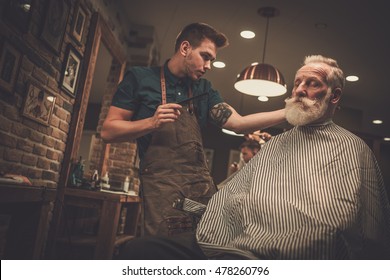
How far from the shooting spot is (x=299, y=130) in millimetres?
1521

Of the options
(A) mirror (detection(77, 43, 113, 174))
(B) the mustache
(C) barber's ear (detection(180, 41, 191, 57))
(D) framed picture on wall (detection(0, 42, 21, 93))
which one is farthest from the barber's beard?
(A) mirror (detection(77, 43, 113, 174))

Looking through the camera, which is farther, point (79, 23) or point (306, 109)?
point (79, 23)

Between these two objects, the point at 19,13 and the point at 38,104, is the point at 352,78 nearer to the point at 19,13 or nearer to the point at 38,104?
the point at 38,104

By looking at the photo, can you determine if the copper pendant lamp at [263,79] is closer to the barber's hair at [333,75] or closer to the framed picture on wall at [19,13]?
the barber's hair at [333,75]

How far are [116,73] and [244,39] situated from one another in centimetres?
170

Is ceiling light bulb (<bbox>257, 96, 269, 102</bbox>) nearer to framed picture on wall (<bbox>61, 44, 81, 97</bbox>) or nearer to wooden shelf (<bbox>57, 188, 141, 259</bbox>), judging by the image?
wooden shelf (<bbox>57, 188, 141, 259</bbox>)

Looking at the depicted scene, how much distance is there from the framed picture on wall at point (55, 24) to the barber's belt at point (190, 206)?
1555 mm

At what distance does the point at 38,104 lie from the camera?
2268 millimetres

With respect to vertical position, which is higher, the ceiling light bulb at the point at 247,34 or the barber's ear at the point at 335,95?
the ceiling light bulb at the point at 247,34

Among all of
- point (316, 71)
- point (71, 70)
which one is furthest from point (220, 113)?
point (71, 70)

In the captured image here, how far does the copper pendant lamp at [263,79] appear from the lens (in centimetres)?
326

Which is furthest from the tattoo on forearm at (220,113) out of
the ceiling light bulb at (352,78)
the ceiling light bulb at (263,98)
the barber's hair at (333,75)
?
the ceiling light bulb at (263,98)

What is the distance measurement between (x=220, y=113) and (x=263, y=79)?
1.65 metres
